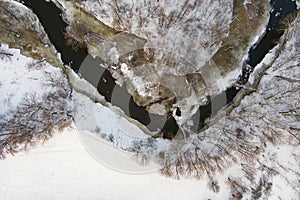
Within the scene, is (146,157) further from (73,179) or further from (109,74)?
(109,74)

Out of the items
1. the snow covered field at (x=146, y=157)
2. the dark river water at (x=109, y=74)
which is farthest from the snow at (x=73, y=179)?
the dark river water at (x=109, y=74)

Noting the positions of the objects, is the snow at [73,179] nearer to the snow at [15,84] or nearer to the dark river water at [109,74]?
the snow at [15,84]

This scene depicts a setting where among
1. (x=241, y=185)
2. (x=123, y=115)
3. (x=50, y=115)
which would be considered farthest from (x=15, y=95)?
(x=241, y=185)

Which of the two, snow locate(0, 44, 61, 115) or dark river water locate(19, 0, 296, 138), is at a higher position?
dark river water locate(19, 0, 296, 138)

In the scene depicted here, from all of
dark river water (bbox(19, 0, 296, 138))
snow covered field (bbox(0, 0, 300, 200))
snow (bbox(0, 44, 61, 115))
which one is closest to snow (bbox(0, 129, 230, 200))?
snow covered field (bbox(0, 0, 300, 200))

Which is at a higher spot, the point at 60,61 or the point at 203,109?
the point at 203,109

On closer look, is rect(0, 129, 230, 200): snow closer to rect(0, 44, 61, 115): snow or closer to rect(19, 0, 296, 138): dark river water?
rect(0, 44, 61, 115): snow

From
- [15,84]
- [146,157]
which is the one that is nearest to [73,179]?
[146,157]

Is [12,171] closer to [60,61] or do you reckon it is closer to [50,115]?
[50,115]
